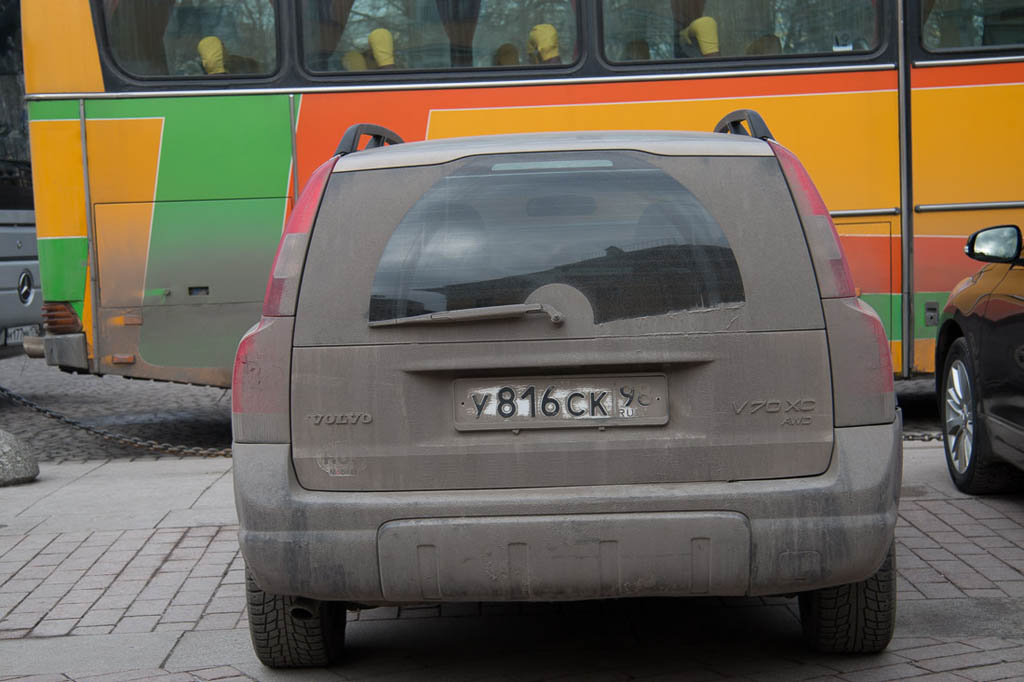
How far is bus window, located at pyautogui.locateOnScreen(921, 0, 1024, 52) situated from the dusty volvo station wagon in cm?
590

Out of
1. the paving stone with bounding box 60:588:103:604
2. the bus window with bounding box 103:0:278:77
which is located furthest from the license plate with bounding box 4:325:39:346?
the paving stone with bounding box 60:588:103:604

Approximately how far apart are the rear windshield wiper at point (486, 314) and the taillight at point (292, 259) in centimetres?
36

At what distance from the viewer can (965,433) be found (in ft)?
22.1

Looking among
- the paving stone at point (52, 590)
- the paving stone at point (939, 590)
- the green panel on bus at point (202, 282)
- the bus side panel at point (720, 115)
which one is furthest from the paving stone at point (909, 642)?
the green panel on bus at point (202, 282)

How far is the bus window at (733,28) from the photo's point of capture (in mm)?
8859

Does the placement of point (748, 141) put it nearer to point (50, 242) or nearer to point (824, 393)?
point (824, 393)

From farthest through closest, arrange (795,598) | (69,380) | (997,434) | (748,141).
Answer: (69,380) → (997,434) → (795,598) → (748,141)

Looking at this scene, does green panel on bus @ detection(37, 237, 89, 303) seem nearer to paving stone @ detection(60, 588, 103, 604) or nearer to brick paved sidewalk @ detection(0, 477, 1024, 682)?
brick paved sidewalk @ detection(0, 477, 1024, 682)

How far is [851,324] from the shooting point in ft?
11.8

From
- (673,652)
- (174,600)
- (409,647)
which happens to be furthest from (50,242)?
(673,652)

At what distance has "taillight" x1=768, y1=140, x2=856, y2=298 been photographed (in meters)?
3.62

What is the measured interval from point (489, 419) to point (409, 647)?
1.27 meters

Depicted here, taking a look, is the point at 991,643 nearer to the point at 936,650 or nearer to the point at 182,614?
the point at 936,650

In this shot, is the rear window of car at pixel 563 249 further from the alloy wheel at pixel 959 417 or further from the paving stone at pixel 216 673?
the alloy wheel at pixel 959 417
